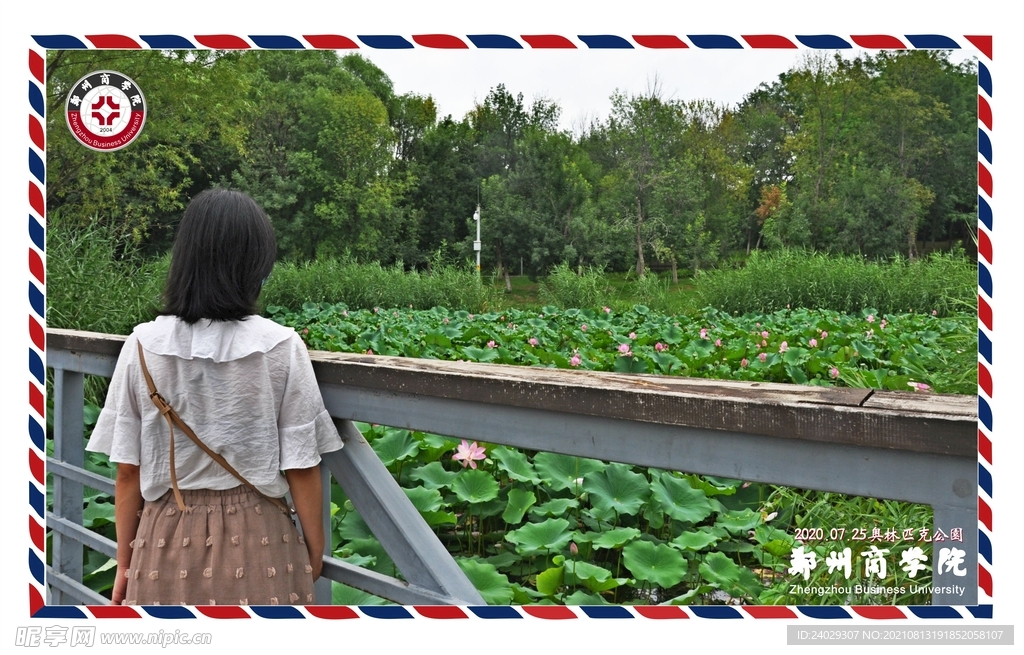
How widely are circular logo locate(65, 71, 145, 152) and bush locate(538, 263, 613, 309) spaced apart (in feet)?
23.4

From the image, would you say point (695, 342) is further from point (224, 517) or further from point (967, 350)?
point (224, 517)

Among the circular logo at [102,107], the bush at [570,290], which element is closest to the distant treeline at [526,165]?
the circular logo at [102,107]

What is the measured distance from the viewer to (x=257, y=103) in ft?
18.6

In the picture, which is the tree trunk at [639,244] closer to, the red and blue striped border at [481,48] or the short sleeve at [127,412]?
the red and blue striped border at [481,48]

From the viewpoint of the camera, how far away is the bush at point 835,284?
21.4 feet

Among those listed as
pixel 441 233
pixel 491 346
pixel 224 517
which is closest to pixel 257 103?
pixel 491 346

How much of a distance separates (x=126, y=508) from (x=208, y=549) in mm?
134

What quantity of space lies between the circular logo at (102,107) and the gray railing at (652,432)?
77cm

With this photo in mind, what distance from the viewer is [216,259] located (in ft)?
3.60

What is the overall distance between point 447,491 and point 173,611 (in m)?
0.99

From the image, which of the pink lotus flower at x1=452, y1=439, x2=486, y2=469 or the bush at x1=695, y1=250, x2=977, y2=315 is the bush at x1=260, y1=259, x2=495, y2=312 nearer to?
the bush at x1=695, y1=250, x2=977, y2=315

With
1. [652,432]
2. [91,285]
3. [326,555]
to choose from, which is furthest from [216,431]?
[91,285]

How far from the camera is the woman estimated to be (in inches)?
43.1

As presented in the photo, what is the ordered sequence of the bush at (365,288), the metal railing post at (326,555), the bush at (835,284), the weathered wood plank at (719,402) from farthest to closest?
the bush at (365,288), the bush at (835,284), the metal railing post at (326,555), the weathered wood plank at (719,402)
